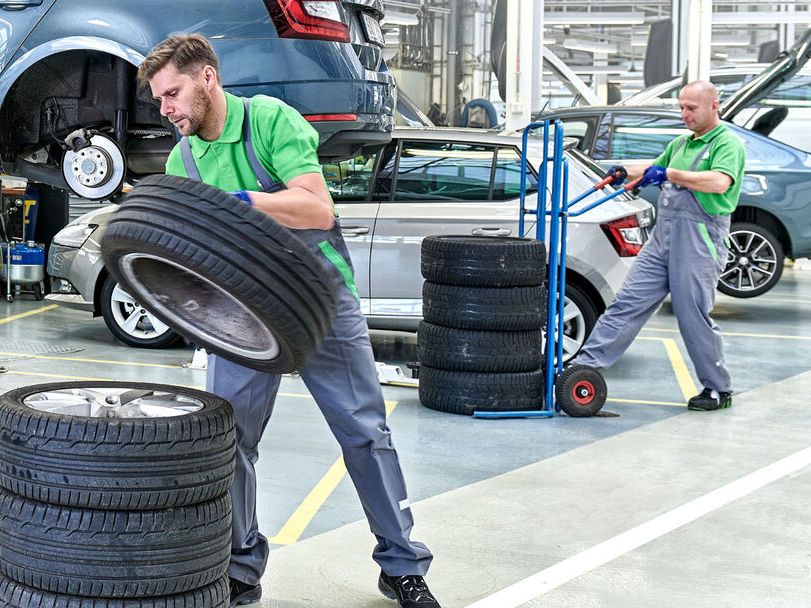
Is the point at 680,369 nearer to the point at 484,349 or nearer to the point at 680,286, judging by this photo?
the point at 680,286

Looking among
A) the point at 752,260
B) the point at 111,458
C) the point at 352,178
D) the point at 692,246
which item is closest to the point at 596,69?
the point at 752,260

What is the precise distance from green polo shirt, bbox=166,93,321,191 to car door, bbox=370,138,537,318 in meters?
4.25

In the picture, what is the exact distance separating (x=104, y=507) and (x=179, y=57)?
1.12m

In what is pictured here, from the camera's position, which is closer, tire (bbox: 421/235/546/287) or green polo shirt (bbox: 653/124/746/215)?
tire (bbox: 421/235/546/287)

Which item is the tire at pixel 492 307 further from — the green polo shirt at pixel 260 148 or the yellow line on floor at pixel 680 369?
the green polo shirt at pixel 260 148

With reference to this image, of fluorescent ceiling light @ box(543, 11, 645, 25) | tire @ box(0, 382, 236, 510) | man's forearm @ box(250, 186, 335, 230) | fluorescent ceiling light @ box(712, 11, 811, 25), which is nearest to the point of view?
tire @ box(0, 382, 236, 510)

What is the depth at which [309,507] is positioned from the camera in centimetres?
461

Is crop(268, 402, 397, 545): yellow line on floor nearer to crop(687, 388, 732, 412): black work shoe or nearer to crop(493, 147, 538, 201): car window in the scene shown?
crop(687, 388, 732, 412): black work shoe

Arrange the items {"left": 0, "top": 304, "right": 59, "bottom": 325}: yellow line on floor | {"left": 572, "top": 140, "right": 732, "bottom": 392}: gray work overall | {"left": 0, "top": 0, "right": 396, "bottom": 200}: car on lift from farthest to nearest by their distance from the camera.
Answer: {"left": 0, "top": 304, "right": 59, "bottom": 325}: yellow line on floor, {"left": 572, "top": 140, "right": 732, "bottom": 392}: gray work overall, {"left": 0, "top": 0, "right": 396, "bottom": 200}: car on lift

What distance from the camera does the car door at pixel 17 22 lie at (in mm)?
5547

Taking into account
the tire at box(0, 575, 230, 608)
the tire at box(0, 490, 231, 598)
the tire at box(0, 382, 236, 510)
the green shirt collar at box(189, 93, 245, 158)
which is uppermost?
the green shirt collar at box(189, 93, 245, 158)

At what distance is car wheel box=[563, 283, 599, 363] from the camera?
7453 millimetres

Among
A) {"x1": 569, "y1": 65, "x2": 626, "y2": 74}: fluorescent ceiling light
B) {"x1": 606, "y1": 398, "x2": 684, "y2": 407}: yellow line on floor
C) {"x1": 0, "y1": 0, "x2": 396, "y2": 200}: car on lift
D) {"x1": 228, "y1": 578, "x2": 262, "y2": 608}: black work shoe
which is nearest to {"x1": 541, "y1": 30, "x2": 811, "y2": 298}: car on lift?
{"x1": 606, "y1": 398, "x2": 684, "y2": 407}: yellow line on floor

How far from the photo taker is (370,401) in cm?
340
